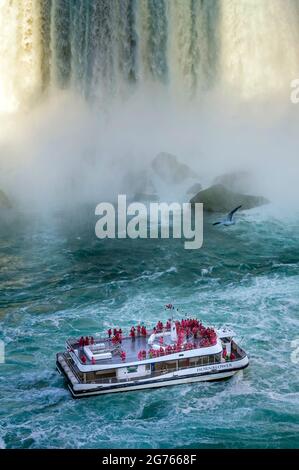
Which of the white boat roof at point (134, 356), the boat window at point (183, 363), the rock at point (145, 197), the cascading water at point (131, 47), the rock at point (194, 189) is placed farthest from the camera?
the cascading water at point (131, 47)

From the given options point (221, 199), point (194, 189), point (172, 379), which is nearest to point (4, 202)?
point (194, 189)

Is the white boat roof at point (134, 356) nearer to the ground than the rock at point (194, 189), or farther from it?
nearer to the ground

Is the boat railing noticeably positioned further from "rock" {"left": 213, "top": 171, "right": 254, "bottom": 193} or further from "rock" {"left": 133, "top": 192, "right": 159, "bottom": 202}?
"rock" {"left": 213, "top": 171, "right": 254, "bottom": 193}

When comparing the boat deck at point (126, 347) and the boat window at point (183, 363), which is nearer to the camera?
the boat deck at point (126, 347)

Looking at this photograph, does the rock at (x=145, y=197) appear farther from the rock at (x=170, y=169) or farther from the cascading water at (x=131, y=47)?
the cascading water at (x=131, y=47)

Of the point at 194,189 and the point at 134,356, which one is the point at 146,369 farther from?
the point at 194,189

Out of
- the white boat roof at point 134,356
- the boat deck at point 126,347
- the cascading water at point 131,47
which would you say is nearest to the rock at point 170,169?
the cascading water at point 131,47

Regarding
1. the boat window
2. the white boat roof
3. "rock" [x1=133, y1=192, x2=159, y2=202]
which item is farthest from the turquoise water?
"rock" [x1=133, y1=192, x2=159, y2=202]
